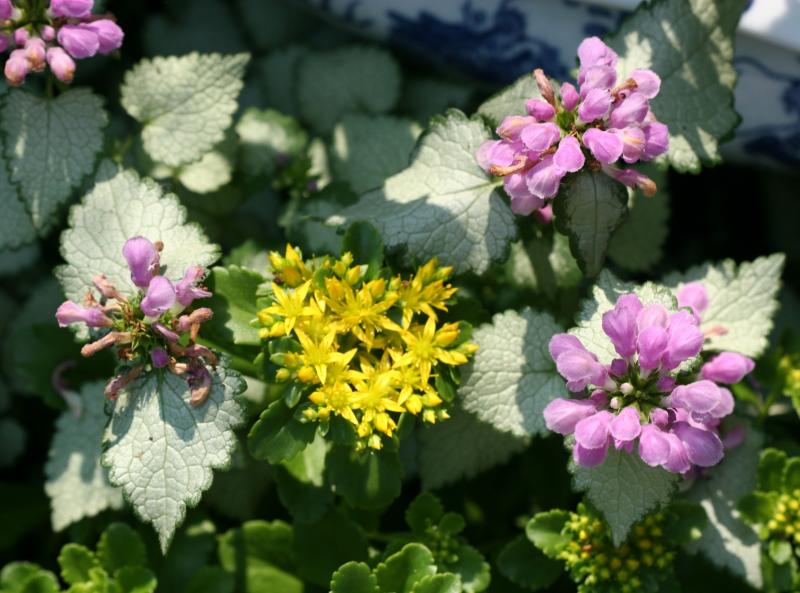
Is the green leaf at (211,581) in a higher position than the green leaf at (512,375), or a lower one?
lower

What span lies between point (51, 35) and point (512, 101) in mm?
557

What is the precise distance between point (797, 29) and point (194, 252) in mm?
907

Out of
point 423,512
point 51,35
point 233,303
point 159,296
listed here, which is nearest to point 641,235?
point 423,512

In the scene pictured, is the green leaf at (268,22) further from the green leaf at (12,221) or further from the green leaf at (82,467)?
the green leaf at (82,467)

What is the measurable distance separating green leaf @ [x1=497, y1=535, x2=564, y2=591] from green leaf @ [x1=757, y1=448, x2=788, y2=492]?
29cm

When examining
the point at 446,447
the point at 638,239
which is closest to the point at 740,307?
the point at 638,239

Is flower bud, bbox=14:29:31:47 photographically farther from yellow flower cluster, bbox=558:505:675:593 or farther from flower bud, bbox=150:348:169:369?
yellow flower cluster, bbox=558:505:675:593

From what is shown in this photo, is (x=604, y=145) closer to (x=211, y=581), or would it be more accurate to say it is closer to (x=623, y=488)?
(x=623, y=488)

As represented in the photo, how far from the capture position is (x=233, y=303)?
1.18 metres

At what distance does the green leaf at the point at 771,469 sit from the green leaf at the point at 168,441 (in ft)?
2.21

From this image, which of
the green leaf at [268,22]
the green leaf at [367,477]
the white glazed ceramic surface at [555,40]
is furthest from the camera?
the green leaf at [268,22]

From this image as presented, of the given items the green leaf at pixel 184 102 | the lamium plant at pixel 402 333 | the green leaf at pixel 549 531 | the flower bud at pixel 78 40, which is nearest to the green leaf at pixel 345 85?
the lamium plant at pixel 402 333

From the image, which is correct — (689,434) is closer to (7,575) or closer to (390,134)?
(390,134)

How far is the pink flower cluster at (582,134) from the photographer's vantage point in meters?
1.04
